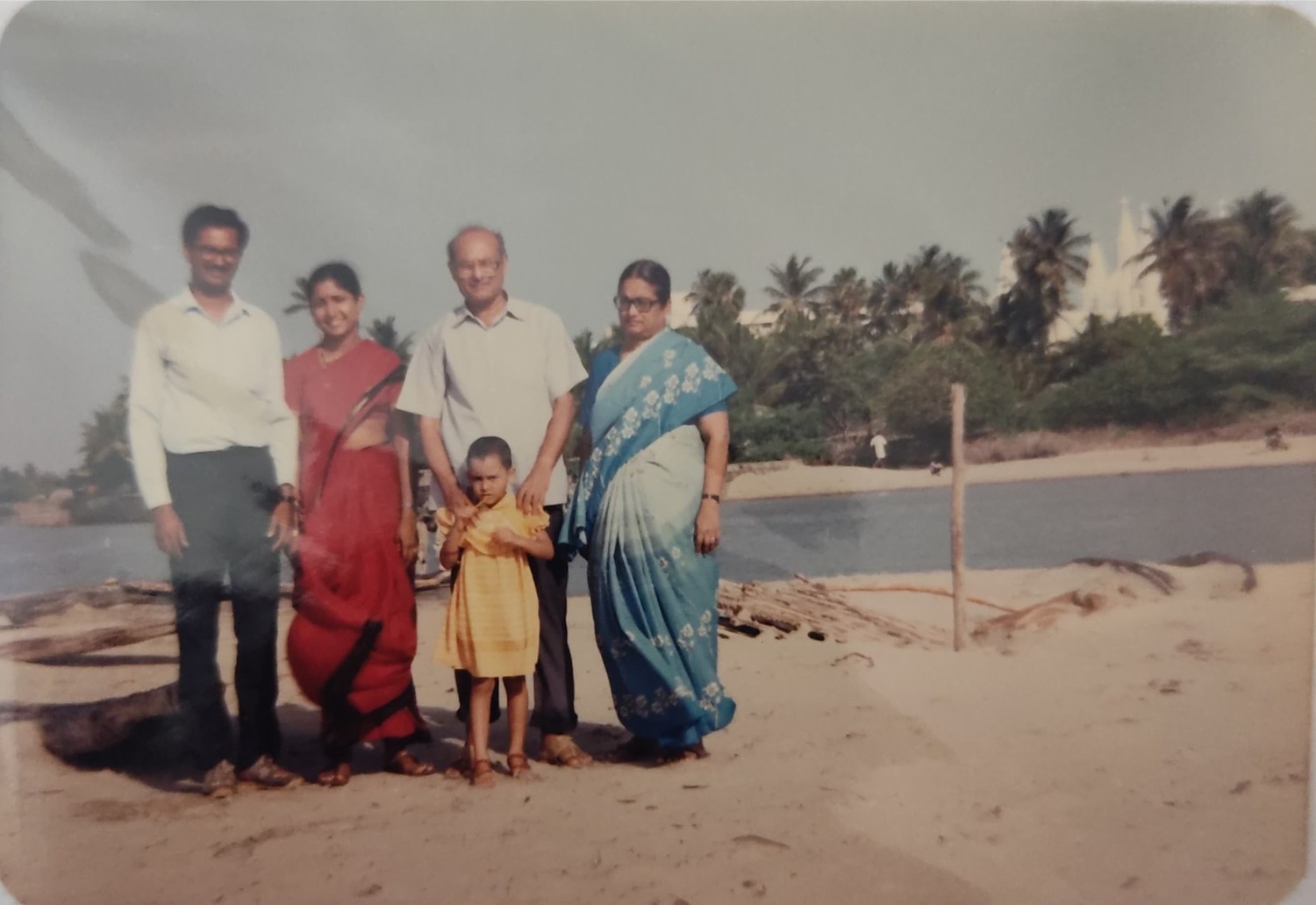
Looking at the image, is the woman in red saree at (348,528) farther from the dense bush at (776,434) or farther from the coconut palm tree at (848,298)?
the coconut palm tree at (848,298)

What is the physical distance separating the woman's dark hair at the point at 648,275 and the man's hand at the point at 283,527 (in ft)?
2.47

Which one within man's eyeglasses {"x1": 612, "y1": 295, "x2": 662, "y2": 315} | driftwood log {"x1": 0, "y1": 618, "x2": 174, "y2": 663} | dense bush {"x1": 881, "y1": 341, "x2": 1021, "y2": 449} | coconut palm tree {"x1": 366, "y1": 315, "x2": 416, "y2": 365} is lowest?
driftwood log {"x1": 0, "y1": 618, "x2": 174, "y2": 663}

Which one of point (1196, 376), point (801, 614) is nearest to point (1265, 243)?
point (1196, 376)

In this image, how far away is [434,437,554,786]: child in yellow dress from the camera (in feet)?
6.56

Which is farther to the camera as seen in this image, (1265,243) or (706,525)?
(1265,243)

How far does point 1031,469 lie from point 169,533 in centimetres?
Result: 168

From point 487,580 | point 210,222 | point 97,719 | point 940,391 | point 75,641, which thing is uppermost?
point 210,222

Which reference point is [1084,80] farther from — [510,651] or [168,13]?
[168,13]

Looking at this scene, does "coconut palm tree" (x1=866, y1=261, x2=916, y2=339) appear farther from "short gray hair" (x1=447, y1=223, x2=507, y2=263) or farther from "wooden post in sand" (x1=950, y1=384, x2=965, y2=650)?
"short gray hair" (x1=447, y1=223, x2=507, y2=263)

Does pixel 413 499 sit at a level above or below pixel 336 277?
below

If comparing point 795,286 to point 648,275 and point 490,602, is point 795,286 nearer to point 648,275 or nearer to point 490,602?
point 648,275

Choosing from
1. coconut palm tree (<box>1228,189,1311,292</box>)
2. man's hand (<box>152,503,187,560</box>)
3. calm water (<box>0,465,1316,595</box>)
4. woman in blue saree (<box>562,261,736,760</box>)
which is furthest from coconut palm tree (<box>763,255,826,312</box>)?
man's hand (<box>152,503,187,560</box>)

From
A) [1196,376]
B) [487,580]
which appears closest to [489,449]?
[487,580]

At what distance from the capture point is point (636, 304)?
2.05 meters
